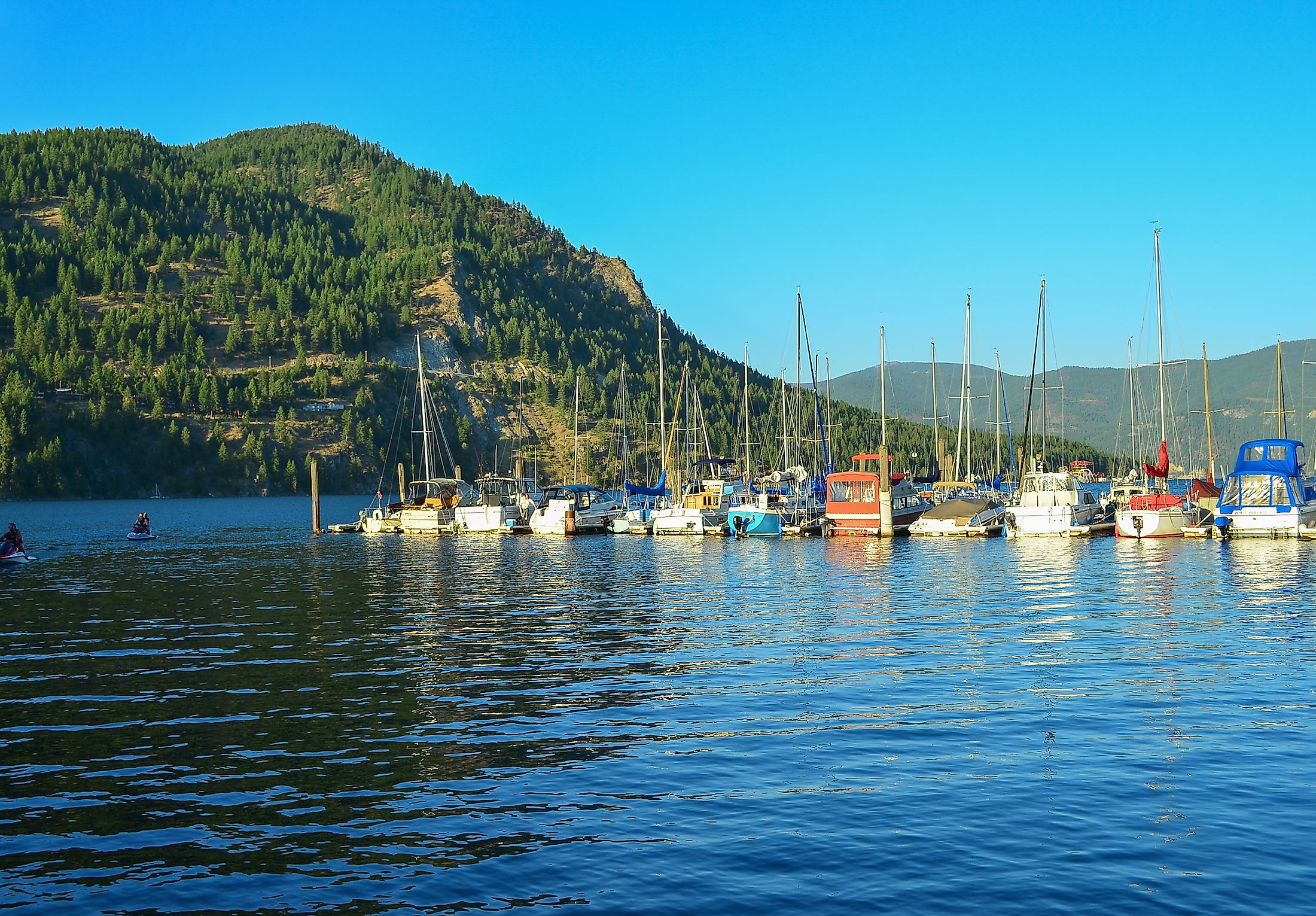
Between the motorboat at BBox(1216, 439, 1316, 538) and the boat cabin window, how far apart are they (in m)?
23.6

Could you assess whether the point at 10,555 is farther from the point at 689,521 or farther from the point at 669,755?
the point at 669,755

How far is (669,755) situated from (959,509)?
66155 mm

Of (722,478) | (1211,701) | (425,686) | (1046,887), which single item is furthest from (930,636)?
(722,478)

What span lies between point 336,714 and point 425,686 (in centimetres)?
321

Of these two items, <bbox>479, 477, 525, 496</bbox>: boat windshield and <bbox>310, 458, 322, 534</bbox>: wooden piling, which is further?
<bbox>479, 477, 525, 496</bbox>: boat windshield

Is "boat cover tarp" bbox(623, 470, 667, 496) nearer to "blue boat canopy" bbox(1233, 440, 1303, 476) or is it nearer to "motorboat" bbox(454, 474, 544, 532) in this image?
"motorboat" bbox(454, 474, 544, 532)

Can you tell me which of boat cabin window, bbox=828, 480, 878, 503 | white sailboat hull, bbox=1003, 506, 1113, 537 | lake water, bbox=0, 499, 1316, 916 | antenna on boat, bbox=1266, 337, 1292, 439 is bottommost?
lake water, bbox=0, 499, 1316, 916

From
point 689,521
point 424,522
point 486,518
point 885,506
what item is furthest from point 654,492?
point 885,506

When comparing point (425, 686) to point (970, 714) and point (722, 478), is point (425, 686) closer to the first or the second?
point (970, 714)

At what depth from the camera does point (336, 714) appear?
23.1m

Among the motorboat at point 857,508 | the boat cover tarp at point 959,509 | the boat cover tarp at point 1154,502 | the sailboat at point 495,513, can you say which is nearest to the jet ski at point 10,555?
the sailboat at point 495,513

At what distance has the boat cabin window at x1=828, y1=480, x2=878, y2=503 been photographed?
83125 millimetres

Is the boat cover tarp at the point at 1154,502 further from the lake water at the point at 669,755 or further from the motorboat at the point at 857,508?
the lake water at the point at 669,755

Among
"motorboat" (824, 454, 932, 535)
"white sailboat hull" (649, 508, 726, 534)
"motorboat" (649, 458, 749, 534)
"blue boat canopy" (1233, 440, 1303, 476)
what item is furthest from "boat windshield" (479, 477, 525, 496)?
"blue boat canopy" (1233, 440, 1303, 476)
